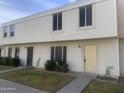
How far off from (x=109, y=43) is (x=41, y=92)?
693 cm

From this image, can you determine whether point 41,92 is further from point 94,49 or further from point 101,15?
point 101,15

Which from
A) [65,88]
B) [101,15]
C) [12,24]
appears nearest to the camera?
[65,88]

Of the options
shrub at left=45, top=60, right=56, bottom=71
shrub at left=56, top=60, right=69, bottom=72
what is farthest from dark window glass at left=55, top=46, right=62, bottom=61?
shrub at left=56, top=60, right=69, bottom=72

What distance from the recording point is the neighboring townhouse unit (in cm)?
1194

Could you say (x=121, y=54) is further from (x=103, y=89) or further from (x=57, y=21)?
(x=57, y=21)

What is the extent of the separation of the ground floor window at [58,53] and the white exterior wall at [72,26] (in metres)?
1.19

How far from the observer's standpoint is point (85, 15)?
526 inches

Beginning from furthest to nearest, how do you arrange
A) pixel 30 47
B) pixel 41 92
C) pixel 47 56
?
1. pixel 30 47
2. pixel 47 56
3. pixel 41 92

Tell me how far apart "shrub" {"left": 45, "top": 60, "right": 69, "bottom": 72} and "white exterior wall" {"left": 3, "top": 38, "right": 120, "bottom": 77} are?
2.24 ft

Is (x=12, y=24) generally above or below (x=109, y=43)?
above

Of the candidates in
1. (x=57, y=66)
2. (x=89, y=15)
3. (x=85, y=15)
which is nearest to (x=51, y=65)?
(x=57, y=66)

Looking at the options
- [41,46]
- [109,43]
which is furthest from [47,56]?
[109,43]

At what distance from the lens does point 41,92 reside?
336 inches

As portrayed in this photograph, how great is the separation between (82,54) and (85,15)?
3.50 meters
